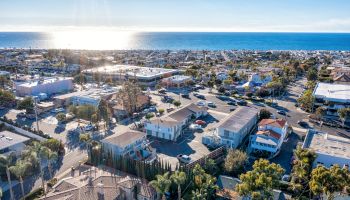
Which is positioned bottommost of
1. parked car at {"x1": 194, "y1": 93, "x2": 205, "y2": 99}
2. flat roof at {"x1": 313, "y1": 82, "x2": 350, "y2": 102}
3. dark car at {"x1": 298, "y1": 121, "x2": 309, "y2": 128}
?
dark car at {"x1": 298, "y1": 121, "x2": 309, "y2": 128}

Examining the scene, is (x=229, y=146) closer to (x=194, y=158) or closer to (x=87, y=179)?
(x=194, y=158)

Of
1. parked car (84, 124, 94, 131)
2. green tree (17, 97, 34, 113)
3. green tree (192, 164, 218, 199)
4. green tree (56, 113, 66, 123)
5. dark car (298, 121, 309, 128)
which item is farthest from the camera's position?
green tree (17, 97, 34, 113)

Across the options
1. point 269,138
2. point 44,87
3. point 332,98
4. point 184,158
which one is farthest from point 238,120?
point 44,87

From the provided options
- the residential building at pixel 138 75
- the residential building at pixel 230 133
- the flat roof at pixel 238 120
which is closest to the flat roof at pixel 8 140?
the residential building at pixel 230 133

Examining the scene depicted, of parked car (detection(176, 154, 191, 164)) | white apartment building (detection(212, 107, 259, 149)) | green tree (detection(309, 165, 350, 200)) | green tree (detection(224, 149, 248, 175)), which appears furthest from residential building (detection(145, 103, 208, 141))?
green tree (detection(309, 165, 350, 200))

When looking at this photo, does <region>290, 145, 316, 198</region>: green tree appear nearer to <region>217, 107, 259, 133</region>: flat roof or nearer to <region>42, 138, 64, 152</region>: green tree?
<region>217, 107, 259, 133</region>: flat roof

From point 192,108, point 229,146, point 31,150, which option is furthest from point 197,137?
point 31,150
